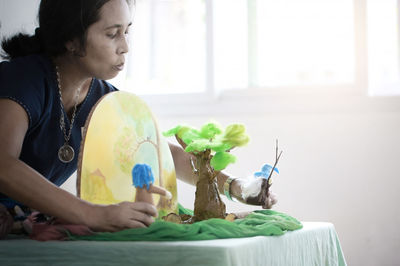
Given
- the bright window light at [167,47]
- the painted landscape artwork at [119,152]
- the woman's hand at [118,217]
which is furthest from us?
the bright window light at [167,47]

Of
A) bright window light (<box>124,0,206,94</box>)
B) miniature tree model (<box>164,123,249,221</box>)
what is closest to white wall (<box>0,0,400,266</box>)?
bright window light (<box>124,0,206,94</box>)

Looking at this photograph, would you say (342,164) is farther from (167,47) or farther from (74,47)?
(74,47)

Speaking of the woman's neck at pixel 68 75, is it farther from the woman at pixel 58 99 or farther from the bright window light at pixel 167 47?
the bright window light at pixel 167 47

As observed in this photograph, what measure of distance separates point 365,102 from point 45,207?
185 cm

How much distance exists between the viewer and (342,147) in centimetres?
252

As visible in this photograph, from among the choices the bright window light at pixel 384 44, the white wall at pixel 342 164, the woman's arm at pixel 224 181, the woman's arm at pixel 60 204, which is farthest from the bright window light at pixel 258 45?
the woman's arm at pixel 60 204

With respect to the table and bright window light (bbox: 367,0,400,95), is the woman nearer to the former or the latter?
the table

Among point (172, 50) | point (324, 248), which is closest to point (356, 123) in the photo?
point (172, 50)

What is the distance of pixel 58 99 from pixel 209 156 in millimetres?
388

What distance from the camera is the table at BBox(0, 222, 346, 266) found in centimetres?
85

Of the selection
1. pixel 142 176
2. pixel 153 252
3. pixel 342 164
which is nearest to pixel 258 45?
pixel 342 164

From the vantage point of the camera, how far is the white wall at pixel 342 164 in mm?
2445

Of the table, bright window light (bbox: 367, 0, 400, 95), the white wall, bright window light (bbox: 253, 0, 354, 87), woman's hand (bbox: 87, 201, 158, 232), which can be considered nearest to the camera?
the table

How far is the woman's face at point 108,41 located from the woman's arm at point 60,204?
31 centimetres
